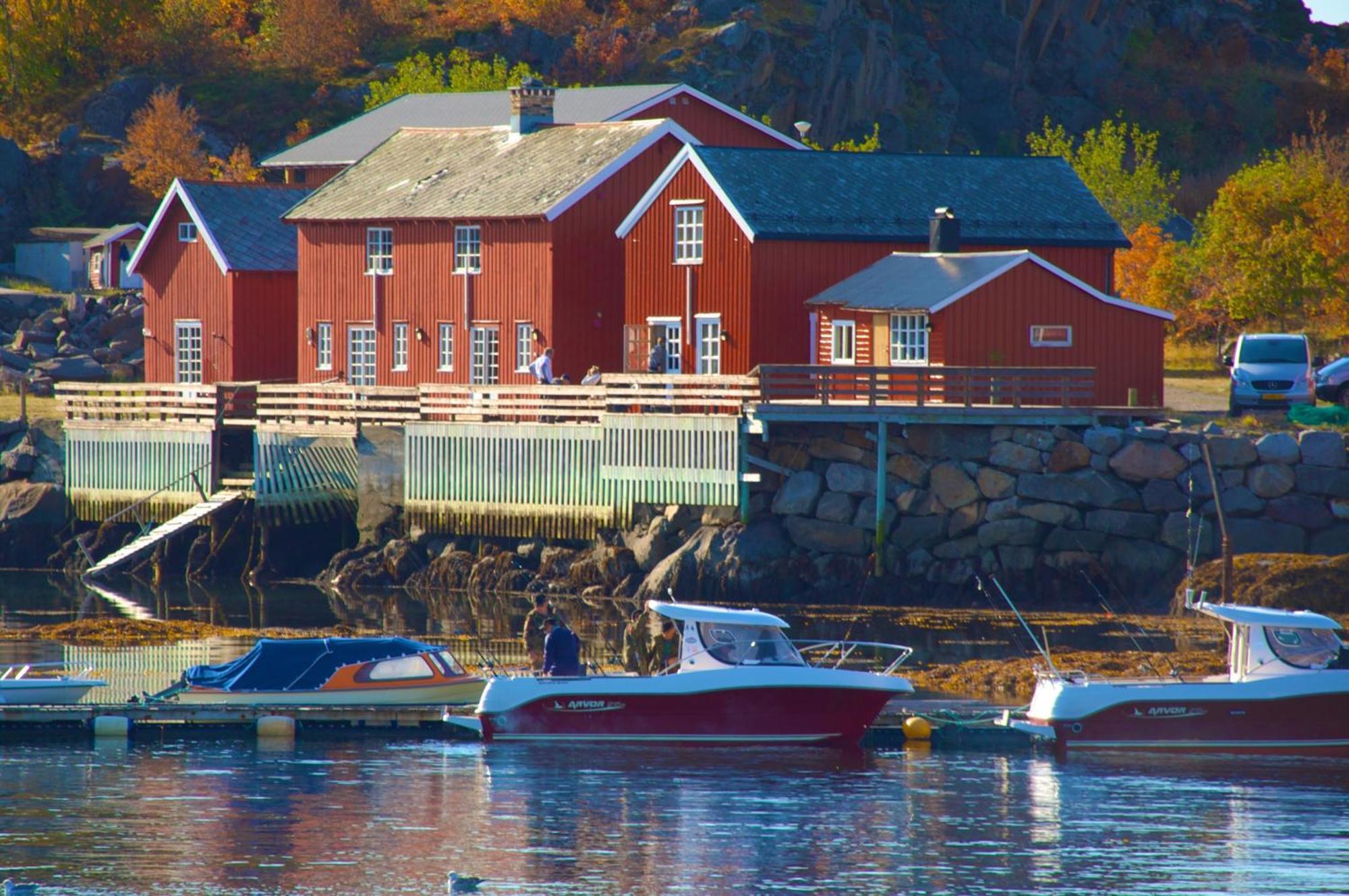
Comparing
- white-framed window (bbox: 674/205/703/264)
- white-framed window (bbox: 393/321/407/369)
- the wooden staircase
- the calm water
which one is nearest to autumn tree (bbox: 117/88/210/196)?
white-framed window (bbox: 393/321/407/369)

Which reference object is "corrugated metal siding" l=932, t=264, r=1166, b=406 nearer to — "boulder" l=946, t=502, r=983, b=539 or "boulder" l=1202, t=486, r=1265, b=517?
"boulder" l=946, t=502, r=983, b=539

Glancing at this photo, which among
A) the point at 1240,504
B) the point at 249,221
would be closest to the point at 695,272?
the point at 1240,504

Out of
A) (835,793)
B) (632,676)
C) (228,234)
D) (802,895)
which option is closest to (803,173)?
(228,234)

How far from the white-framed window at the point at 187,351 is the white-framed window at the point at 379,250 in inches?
207

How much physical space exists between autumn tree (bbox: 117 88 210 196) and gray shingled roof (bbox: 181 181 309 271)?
25.6m

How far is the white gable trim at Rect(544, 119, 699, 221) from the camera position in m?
46.5

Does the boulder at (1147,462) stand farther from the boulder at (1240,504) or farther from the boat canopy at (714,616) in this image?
the boat canopy at (714,616)

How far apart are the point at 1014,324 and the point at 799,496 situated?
559 centimetres

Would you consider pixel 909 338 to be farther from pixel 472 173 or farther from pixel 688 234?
pixel 472 173

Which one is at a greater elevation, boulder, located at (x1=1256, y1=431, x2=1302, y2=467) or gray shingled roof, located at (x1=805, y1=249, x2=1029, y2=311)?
gray shingled roof, located at (x1=805, y1=249, x2=1029, y2=311)

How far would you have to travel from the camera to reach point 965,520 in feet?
123

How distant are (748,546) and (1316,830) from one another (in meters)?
17.0

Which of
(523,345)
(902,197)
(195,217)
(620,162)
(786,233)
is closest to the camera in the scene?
(786,233)

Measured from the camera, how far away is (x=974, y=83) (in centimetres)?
9650
